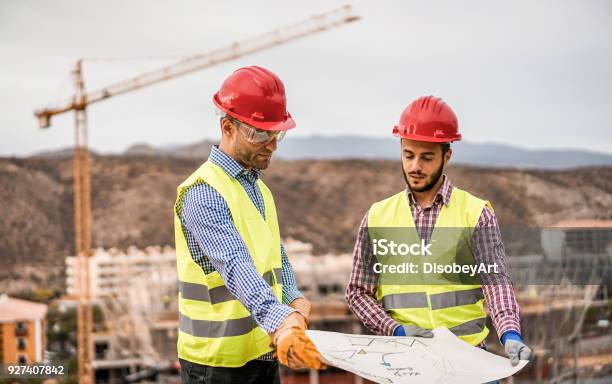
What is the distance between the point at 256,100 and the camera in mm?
2934

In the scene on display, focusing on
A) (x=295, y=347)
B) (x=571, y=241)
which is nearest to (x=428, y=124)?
(x=295, y=347)

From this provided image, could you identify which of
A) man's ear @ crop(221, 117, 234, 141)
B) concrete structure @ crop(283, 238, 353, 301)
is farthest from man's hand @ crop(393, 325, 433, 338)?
concrete structure @ crop(283, 238, 353, 301)

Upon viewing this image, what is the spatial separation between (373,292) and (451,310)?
334 millimetres

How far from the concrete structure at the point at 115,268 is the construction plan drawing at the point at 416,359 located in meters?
56.5

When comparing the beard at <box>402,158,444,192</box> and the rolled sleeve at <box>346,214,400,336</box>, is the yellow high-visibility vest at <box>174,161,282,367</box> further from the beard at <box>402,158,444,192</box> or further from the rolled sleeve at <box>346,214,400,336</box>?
the beard at <box>402,158,444,192</box>

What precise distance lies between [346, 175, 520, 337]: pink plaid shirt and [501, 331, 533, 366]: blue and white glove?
4 cm

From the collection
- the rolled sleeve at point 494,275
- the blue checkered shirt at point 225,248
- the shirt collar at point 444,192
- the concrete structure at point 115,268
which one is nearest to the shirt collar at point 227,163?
the blue checkered shirt at point 225,248

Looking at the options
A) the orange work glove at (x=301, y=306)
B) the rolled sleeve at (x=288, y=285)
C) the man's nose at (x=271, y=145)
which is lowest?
the orange work glove at (x=301, y=306)

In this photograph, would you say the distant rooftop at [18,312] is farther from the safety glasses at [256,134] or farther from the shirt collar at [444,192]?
the safety glasses at [256,134]

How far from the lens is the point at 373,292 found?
11.3ft

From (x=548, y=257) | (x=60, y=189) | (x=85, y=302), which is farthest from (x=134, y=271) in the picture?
(x=548, y=257)

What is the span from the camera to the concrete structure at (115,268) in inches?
2365

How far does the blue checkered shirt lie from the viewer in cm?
260

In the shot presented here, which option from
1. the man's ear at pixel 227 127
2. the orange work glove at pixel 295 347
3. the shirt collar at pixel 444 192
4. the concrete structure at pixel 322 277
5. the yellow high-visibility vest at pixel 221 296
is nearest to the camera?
the orange work glove at pixel 295 347
